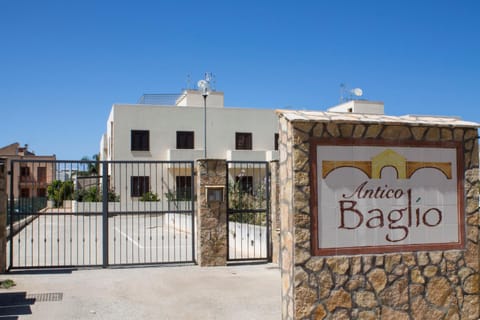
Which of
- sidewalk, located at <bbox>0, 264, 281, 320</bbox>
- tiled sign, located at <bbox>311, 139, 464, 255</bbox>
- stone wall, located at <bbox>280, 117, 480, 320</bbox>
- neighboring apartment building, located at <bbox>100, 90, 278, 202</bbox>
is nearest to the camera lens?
stone wall, located at <bbox>280, 117, 480, 320</bbox>

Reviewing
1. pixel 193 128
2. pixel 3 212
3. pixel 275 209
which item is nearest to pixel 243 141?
pixel 193 128

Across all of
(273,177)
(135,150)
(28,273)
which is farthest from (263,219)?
(135,150)

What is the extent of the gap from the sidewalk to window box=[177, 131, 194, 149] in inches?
1011

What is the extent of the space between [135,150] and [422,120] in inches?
1210

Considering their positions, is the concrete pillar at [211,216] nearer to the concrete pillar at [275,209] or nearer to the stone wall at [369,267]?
the concrete pillar at [275,209]

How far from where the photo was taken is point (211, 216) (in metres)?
11.2

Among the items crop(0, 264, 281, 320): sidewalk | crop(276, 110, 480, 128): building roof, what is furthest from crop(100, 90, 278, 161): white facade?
crop(276, 110, 480, 128): building roof

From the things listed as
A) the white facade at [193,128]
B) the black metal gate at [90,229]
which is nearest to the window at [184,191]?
the black metal gate at [90,229]

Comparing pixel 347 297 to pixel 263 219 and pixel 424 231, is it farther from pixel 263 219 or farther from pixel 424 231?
pixel 263 219

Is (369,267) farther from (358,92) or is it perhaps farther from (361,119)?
(358,92)

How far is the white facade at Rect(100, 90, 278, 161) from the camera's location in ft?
115

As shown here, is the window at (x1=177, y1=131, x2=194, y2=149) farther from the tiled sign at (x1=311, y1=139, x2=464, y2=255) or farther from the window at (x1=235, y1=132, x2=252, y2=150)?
the tiled sign at (x1=311, y1=139, x2=464, y2=255)

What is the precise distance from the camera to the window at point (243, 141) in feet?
123

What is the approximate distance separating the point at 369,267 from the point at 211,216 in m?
5.77
